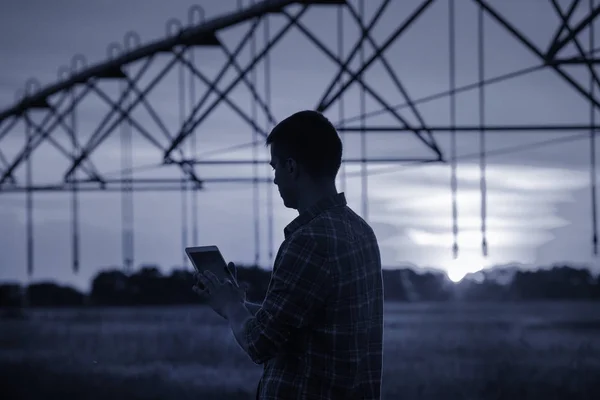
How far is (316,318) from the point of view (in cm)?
391

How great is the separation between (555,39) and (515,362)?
14516 mm

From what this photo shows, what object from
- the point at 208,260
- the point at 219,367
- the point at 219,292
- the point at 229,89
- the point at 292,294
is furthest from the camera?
the point at 219,367

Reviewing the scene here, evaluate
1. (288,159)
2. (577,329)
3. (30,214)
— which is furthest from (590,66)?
(577,329)

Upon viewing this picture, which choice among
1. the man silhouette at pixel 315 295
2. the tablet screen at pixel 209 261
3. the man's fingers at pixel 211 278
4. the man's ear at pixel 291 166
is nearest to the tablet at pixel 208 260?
the tablet screen at pixel 209 261

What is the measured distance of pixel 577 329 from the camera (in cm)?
4791

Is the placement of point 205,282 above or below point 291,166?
below

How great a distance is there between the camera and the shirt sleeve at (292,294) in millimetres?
3854

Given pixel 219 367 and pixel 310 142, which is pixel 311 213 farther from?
pixel 219 367

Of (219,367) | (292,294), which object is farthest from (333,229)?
(219,367)

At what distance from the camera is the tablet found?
170 inches

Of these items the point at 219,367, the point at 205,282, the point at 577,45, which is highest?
the point at 577,45

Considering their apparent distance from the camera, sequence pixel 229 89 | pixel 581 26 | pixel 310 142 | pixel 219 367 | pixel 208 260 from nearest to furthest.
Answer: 1. pixel 310 142
2. pixel 208 260
3. pixel 581 26
4. pixel 229 89
5. pixel 219 367

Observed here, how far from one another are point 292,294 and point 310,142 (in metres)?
0.50

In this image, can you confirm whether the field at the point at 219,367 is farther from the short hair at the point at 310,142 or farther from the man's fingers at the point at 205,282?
the short hair at the point at 310,142
